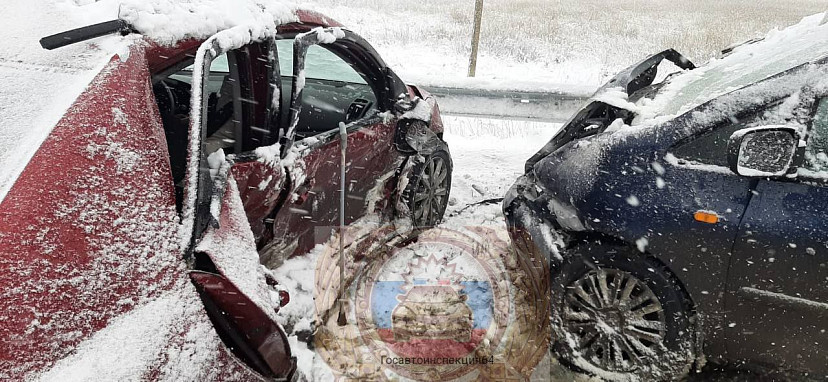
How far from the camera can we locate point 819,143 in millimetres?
2322

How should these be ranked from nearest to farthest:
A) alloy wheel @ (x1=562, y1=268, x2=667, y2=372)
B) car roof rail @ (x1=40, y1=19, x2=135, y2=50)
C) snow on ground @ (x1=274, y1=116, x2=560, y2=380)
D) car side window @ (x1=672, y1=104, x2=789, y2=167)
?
car roof rail @ (x1=40, y1=19, x2=135, y2=50)
snow on ground @ (x1=274, y1=116, x2=560, y2=380)
car side window @ (x1=672, y1=104, x2=789, y2=167)
alloy wheel @ (x1=562, y1=268, x2=667, y2=372)

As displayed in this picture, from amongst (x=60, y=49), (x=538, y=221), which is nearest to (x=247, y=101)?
(x=60, y=49)

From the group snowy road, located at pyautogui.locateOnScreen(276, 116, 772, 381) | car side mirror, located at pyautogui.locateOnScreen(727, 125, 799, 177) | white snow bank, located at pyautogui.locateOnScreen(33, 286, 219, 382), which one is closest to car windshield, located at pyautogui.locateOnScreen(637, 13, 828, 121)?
car side mirror, located at pyautogui.locateOnScreen(727, 125, 799, 177)

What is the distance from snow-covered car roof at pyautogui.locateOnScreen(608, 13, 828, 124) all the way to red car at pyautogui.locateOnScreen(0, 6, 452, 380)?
73.3 inches

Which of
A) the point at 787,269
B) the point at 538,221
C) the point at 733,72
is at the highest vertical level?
the point at 733,72

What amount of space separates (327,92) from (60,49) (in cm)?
224

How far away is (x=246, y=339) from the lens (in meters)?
1.44

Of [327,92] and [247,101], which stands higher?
[247,101]

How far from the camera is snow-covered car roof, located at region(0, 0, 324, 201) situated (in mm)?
1568

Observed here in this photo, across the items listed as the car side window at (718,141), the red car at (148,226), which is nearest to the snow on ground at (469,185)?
the red car at (148,226)

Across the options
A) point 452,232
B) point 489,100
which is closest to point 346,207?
point 452,232

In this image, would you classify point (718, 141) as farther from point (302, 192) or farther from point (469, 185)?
point (469, 185)

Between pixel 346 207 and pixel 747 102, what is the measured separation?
77.9 inches

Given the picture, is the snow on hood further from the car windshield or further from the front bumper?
the car windshield
